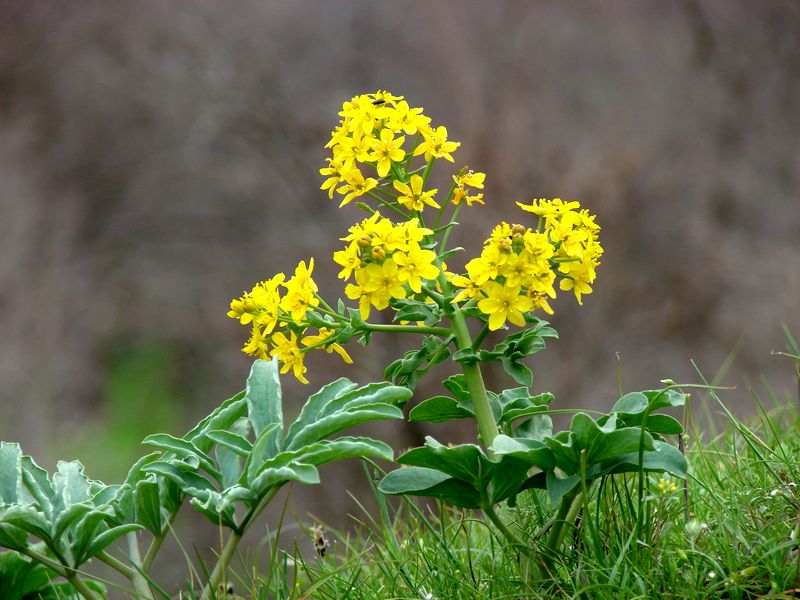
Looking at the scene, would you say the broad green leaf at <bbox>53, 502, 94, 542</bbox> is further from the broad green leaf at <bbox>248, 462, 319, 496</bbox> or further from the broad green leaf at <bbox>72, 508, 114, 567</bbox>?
the broad green leaf at <bbox>248, 462, 319, 496</bbox>

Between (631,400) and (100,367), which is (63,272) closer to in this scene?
(100,367)

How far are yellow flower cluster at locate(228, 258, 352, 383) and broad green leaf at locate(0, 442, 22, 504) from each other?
1.00 feet

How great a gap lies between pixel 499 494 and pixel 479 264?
0.92ft

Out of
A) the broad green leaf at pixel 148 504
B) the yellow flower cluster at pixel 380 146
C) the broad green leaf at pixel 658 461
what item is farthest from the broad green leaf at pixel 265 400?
the broad green leaf at pixel 658 461

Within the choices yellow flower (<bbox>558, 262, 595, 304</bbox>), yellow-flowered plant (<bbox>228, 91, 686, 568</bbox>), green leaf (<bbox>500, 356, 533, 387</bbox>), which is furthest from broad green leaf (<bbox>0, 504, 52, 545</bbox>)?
yellow flower (<bbox>558, 262, 595, 304</bbox>)

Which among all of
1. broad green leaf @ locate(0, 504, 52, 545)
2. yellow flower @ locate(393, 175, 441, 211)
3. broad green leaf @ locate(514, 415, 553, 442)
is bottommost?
broad green leaf @ locate(514, 415, 553, 442)

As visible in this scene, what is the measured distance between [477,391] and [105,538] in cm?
47

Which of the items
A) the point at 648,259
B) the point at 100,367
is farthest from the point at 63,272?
the point at 648,259

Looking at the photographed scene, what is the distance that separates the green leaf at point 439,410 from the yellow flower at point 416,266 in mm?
167

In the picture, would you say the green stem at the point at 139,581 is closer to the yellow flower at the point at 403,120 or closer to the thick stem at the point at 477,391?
the thick stem at the point at 477,391

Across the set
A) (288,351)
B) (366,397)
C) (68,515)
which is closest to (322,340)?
(288,351)

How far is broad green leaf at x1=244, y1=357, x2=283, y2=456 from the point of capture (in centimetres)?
111

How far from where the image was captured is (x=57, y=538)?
1.05m

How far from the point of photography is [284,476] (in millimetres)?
978
